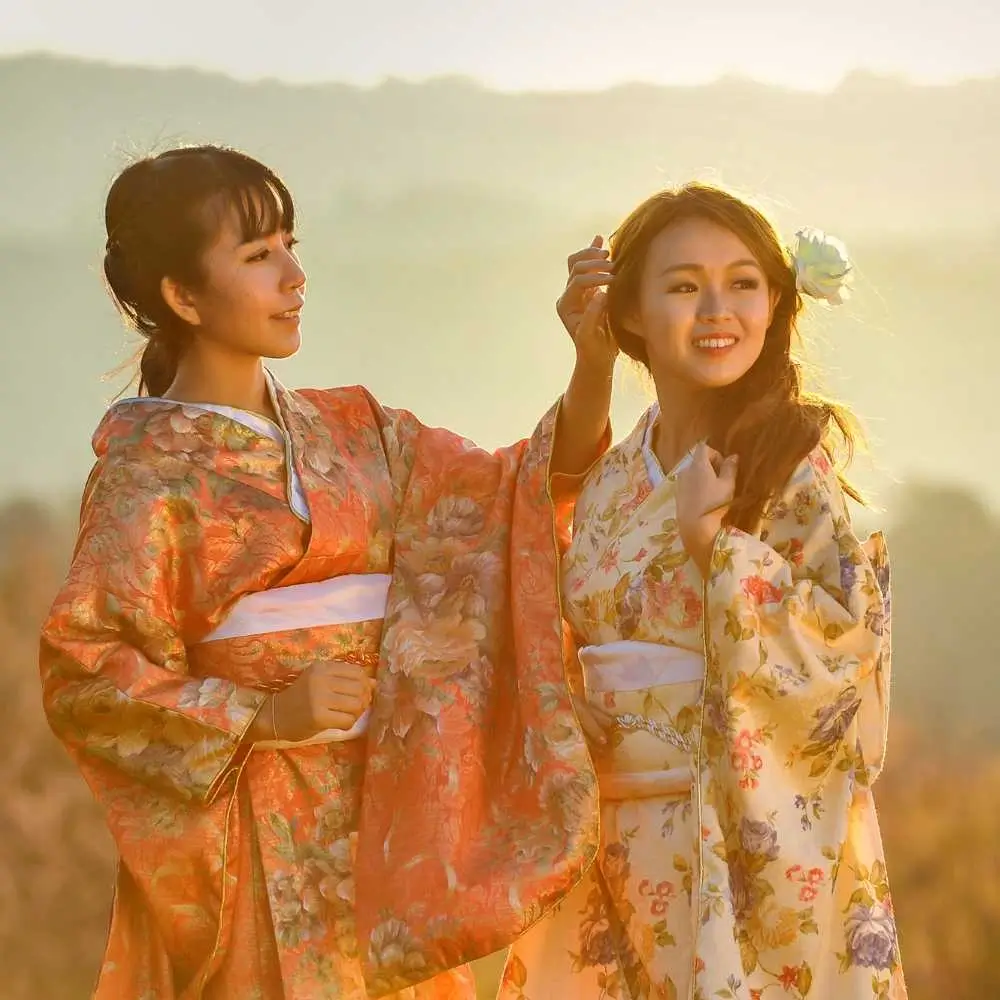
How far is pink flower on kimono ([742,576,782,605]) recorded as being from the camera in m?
2.09

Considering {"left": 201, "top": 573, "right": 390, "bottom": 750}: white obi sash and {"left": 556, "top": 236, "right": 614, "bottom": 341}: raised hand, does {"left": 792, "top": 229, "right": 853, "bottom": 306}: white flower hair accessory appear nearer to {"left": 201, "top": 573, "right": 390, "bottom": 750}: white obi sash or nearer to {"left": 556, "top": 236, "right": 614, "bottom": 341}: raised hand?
{"left": 556, "top": 236, "right": 614, "bottom": 341}: raised hand

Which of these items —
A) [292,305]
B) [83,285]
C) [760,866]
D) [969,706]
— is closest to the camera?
[760,866]

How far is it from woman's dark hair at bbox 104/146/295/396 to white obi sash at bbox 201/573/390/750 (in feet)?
1.41

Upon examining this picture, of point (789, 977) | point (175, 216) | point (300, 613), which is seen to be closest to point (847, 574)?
Answer: point (789, 977)

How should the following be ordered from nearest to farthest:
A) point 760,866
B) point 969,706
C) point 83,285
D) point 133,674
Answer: point 760,866 < point 133,674 < point 969,706 < point 83,285

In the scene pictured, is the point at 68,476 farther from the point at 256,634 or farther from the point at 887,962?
the point at 887,962

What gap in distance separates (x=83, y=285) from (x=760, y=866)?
3422mm

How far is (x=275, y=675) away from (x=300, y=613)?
0.09 m

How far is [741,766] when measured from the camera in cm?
209

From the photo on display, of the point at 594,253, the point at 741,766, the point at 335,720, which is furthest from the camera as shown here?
the point at 594,253

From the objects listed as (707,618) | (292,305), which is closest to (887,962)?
(707,618)

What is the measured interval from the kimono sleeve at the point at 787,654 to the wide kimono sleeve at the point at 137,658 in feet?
2.11

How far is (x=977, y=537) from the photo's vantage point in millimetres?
4586

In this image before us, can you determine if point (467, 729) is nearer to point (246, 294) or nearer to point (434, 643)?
point (434, 643)
